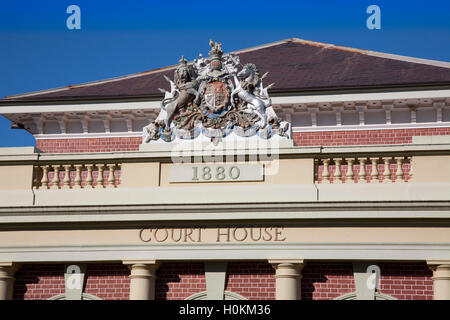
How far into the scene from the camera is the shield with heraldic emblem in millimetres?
14875

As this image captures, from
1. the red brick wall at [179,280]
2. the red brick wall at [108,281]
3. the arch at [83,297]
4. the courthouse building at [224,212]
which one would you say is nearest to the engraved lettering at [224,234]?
the courthouse building at [224,212]

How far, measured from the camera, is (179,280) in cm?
1387

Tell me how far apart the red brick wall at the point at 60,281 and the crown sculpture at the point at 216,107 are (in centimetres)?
269

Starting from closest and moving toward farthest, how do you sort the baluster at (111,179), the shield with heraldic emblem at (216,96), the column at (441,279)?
the column at (441,279) < the baluster at (111,179) < the shield with heraldic emblem at (216,96)

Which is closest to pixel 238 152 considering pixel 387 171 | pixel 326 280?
pixel 387 171

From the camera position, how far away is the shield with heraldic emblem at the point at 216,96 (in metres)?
14.9

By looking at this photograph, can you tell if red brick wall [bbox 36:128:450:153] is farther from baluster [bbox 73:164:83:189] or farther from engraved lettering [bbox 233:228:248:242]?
engraved lettering [bbox 233:228:248:242]

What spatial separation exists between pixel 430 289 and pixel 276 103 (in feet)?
22.8

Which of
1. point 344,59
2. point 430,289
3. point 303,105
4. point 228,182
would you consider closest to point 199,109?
point 228,182

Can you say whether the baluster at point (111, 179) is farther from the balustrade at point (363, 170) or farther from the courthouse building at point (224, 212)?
the balustrade at point (363, 170)

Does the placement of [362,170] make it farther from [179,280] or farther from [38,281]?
[38,281]

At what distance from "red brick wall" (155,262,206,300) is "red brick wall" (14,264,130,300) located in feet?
2.10

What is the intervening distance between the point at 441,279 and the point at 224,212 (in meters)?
3.94
